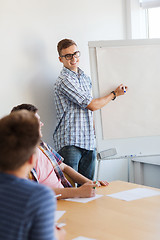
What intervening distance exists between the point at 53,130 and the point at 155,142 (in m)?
0.91

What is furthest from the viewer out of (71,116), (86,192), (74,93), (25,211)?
(71,116)

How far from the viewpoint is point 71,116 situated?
276 centimetres

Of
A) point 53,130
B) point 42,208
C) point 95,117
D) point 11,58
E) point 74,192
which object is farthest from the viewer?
point 53,130

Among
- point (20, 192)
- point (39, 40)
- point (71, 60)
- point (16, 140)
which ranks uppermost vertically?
point (39, 40)

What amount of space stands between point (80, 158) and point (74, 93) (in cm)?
57

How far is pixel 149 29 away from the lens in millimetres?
3875

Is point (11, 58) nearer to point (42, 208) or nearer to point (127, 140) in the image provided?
point (127, 140)

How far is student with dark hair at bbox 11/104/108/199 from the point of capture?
183cm

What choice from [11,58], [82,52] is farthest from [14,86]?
[82,52]

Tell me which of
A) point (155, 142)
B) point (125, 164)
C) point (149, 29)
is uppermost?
point (149, 29)

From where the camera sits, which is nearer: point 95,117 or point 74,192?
point 74,192

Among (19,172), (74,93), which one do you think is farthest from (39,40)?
(19,172)

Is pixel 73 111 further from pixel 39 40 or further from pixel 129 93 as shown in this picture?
pixel 39 40

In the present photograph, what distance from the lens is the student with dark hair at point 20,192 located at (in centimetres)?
81
